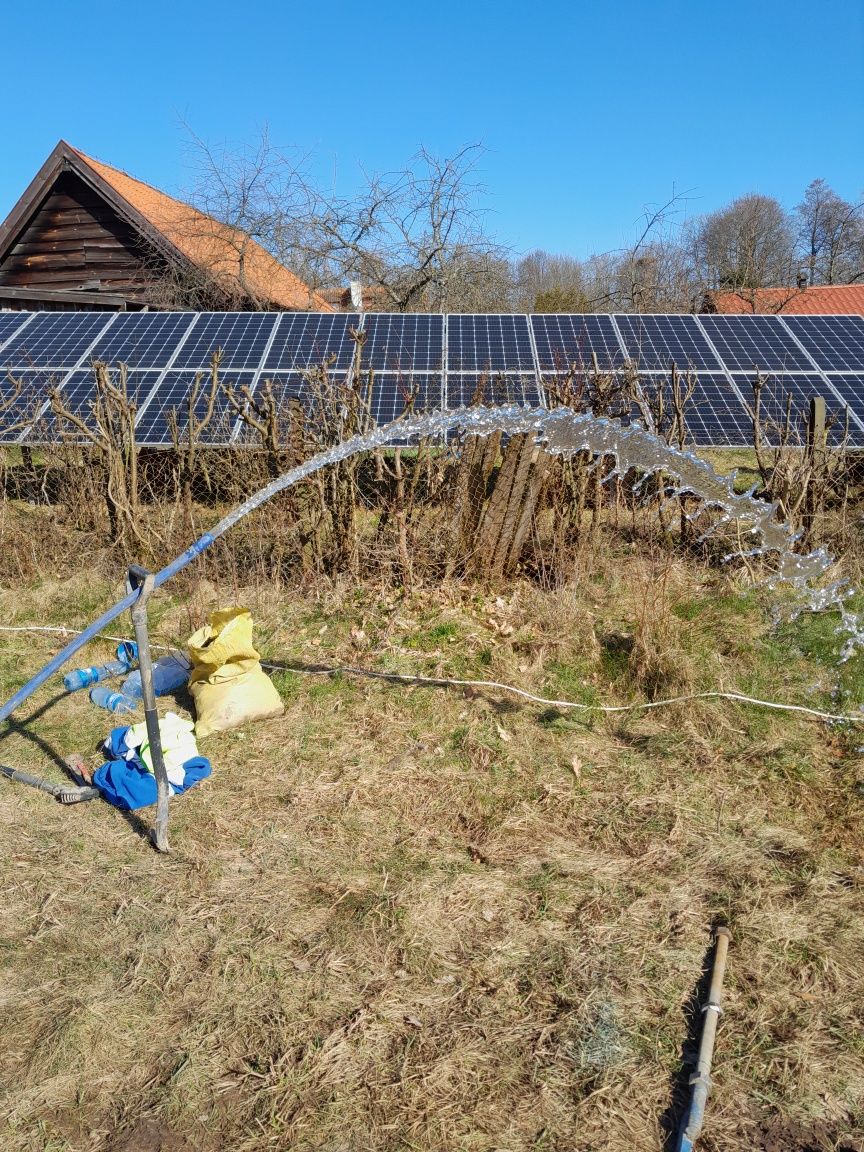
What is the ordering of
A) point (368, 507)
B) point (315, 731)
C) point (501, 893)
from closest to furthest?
point (501, 893) → point (315, 731) → point (368, 507)

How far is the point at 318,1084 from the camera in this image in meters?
2.57

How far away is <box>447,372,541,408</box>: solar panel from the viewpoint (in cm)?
877

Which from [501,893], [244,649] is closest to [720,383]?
[244,649]

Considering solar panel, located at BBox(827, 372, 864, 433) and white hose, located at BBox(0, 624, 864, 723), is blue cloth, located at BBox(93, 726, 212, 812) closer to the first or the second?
white hose, located at BBox(0, 624, 864, 723)

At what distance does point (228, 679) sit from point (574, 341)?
704cm

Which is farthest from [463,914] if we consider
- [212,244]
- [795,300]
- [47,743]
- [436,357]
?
[795,300]

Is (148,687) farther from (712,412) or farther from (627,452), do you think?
(712,412)

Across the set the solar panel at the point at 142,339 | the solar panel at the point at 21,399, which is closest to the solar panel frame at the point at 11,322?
the solar panel at the point at 142,339

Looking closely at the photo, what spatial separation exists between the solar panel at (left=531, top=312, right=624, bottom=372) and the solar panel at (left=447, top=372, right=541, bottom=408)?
46 cm

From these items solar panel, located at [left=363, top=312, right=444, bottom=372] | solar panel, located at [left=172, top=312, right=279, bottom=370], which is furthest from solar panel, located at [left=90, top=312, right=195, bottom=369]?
solar panel, located at [left=363, top=312, right=444, bottom=372]

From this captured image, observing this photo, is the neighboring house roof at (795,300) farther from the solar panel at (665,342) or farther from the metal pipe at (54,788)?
the metal pipe at (54,788)

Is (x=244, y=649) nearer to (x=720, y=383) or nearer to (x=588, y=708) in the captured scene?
(x=588, y=708)

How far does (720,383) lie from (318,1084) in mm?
8583

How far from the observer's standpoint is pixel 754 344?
10.5 m
